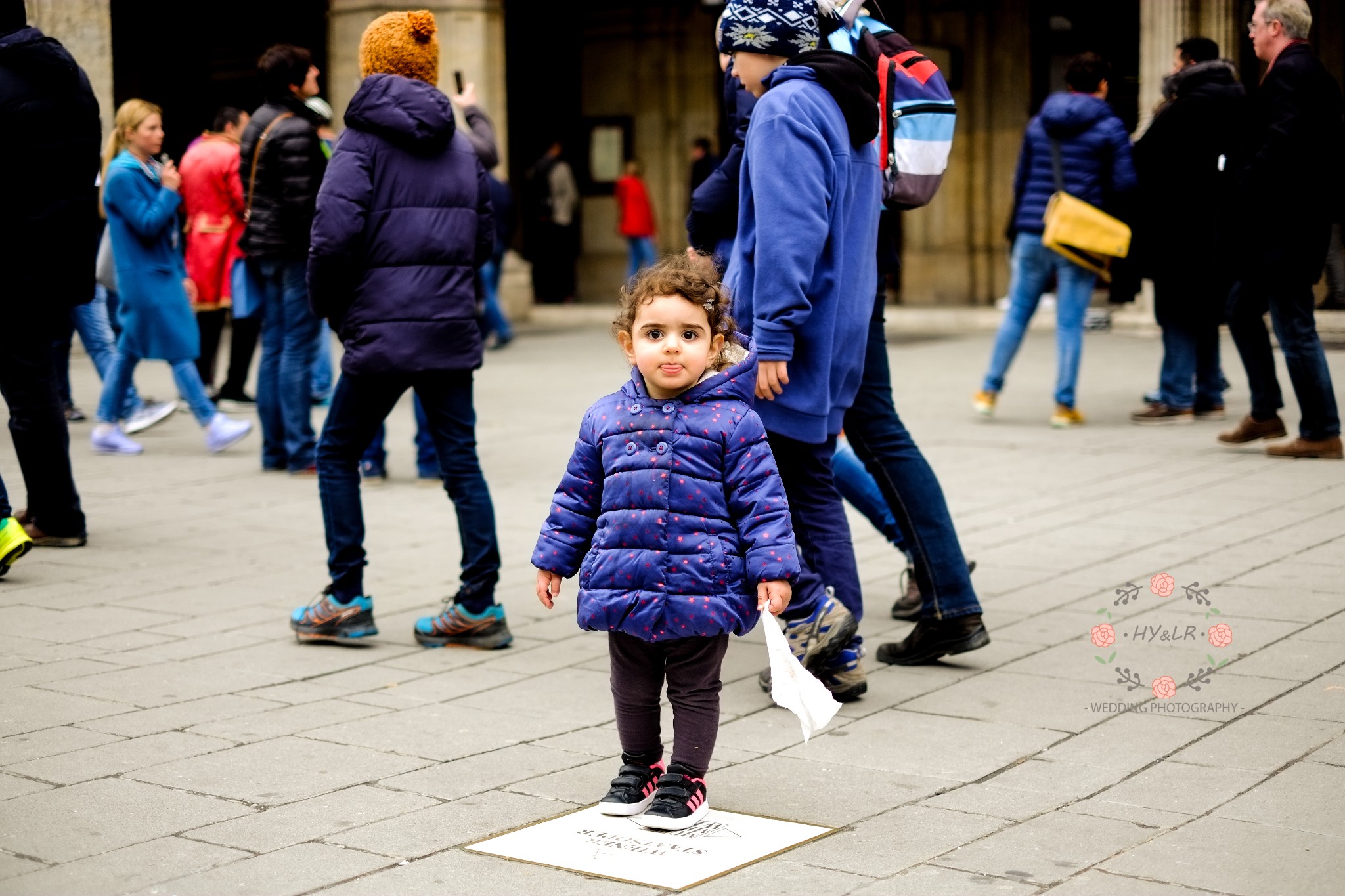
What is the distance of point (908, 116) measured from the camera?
487 cm

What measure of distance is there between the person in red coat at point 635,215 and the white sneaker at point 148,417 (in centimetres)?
1039

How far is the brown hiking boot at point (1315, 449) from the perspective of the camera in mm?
8484

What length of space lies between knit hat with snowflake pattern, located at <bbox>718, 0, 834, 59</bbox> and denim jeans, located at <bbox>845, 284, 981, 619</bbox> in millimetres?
810

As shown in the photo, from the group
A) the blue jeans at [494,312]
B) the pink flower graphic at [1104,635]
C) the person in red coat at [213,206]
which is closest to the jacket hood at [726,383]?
the pink flower graphic at [1104,635]

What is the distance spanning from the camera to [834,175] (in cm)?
450

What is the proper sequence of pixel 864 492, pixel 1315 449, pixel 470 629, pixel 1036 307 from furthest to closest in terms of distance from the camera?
pixel 1036 307 < pixel 1315 449 < pixel 864 492 < pixel 470 629

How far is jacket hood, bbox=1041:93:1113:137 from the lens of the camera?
388 inches

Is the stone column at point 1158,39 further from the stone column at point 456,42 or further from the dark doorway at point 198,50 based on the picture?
the dark doorway at point 198,50

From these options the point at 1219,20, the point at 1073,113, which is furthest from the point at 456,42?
the point at 1073,113

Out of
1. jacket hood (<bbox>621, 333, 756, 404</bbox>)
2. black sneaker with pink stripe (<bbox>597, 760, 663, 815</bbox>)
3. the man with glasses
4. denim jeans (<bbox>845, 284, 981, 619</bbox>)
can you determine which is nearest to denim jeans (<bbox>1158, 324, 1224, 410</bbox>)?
the man with glasses

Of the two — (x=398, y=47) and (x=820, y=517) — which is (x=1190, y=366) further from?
(x=398, y=47)

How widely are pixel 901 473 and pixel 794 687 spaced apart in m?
1.59

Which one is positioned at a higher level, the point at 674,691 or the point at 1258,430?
the point at 674,691

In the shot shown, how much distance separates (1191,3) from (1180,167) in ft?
19.5
